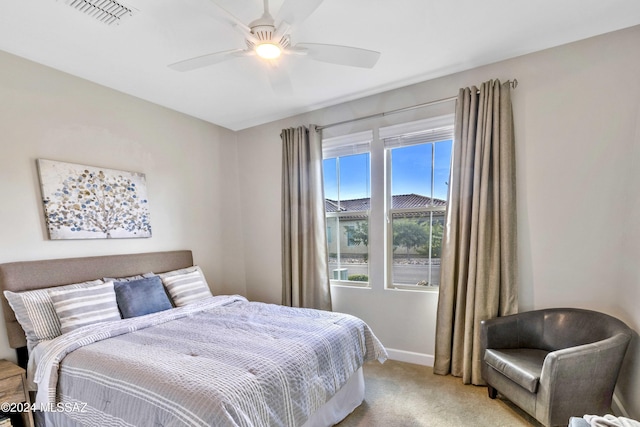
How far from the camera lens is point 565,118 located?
2180 millimetres

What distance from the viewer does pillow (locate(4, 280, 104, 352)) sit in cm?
193

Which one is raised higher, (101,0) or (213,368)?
(101,0)

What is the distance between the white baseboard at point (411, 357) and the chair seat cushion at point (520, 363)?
0.73m

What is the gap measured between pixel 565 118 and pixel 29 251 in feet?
13.9

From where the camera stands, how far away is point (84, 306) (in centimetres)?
205

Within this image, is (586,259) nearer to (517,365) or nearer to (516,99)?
(517,365)

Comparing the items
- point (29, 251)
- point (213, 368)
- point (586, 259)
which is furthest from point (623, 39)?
point (29, 251)

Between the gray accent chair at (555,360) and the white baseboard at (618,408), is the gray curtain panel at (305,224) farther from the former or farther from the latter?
the white baseboard at (618,408)

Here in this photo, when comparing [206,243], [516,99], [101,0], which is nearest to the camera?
[101,0]

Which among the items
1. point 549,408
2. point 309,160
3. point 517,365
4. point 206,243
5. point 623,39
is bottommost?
point 549,408

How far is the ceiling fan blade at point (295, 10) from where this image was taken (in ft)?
4.34

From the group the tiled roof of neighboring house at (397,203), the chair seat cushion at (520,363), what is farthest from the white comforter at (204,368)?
the tiled roof of neighboring house at (397,203)

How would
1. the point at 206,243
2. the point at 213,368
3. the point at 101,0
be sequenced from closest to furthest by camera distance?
1. the point at 213,368
2. the point at 101,0
3. the point at 206,243

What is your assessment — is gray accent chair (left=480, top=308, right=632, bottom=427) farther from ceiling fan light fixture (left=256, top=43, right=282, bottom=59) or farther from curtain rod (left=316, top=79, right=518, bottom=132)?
ceiling fan light fixture (left=256, top=43, right=282, bottom=59)
